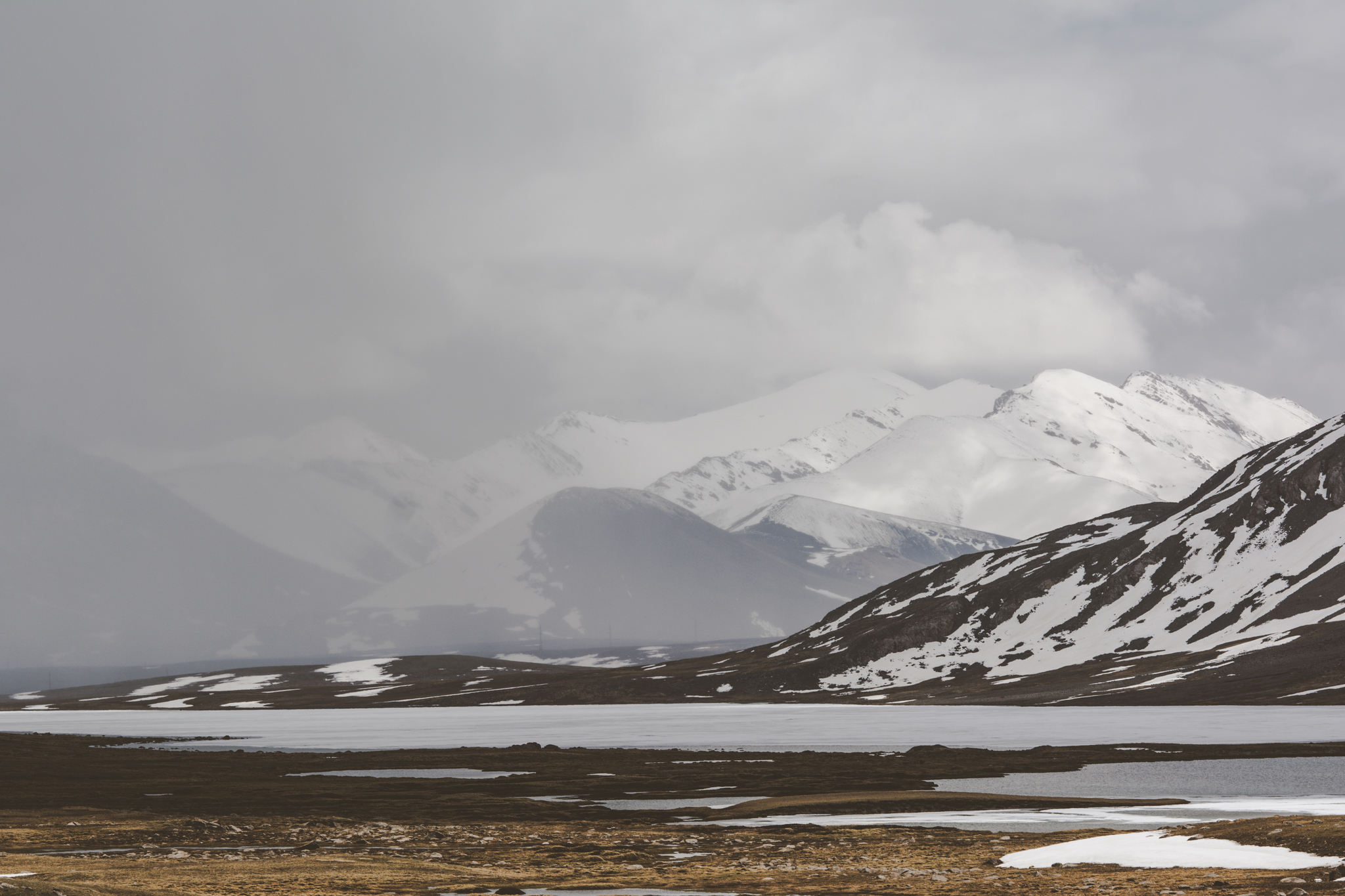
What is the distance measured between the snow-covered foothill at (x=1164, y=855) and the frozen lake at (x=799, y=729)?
54731 mm

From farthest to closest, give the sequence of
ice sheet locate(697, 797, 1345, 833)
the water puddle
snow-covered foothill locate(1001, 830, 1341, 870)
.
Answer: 1. the water puddle
2. ice sheet locate(697, 797, 1345, 833)
3. snow-covered foothill locate(1001, 830, 1341, 870)

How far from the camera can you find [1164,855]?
3959cm

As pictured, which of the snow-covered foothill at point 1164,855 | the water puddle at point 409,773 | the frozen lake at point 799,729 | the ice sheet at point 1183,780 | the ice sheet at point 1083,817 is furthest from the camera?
the frozen lake at point 799,729

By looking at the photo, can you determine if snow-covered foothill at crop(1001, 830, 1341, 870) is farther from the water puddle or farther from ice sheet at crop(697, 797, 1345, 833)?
the water puddle

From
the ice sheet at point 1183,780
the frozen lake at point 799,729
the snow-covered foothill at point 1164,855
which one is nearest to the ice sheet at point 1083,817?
the ice sheet at point 1183,780

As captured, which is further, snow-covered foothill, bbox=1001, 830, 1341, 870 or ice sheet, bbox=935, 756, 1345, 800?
ice sheet, bbox=935, 756, 1345, 800

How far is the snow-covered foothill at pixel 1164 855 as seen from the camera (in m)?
37.2

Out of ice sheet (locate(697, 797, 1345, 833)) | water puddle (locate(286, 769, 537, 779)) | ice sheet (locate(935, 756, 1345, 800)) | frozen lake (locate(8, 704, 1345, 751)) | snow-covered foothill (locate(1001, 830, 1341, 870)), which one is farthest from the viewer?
frozen lake (locate(8, 704, 1345, 751))

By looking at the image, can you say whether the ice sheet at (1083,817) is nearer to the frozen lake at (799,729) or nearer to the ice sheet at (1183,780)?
the ice sheet at (1183,780)

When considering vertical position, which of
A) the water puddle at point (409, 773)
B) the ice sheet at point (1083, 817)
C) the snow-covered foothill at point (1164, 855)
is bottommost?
the ice sheet at point (1083, 817)

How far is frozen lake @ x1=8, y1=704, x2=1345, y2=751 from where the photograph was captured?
10294cm

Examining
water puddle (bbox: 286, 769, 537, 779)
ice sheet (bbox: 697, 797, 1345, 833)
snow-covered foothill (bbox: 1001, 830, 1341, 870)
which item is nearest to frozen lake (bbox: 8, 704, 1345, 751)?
water puddle (bbox: 286, 769, 537, 779)

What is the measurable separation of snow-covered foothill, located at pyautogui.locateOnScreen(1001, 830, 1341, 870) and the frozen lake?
54.7m

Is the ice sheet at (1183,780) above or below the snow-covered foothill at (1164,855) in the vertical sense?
below
